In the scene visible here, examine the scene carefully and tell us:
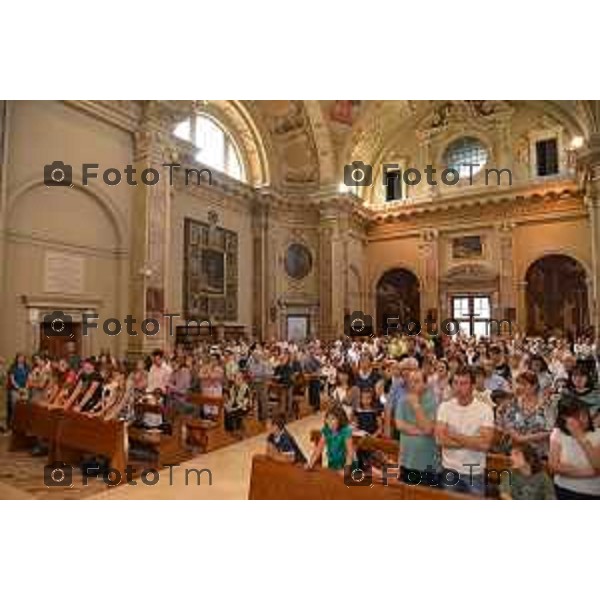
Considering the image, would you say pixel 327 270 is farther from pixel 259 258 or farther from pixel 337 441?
pixel 337 441

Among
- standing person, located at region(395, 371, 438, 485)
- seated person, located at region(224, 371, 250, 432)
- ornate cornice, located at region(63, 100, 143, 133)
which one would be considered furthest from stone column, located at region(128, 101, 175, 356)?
standing person, located at region(395, 371, 438, 485)

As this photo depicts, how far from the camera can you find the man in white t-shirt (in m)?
3.97

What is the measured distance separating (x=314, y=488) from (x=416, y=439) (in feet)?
3.32

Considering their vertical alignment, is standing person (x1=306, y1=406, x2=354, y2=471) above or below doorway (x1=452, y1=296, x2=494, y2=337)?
below

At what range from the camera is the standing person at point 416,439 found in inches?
170

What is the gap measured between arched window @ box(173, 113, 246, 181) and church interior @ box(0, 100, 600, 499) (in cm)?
11

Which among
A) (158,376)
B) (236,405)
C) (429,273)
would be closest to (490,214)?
(429,273)

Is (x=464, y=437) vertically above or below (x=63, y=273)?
below

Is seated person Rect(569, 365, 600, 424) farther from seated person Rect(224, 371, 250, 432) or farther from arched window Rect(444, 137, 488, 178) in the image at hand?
arched window Rect(444, 137, 488, 178)

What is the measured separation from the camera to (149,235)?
12.7 metres

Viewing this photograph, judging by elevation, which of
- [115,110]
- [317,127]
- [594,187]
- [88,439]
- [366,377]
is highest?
[317,127]

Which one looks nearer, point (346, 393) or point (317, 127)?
point (346, 393)

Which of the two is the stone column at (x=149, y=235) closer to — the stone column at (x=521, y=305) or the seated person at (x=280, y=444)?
the seated person at (x=280, y=444)

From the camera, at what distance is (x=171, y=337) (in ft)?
50.1
